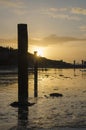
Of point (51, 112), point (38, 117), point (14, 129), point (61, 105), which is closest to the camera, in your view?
point (14, 129)

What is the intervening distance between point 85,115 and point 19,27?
5581mm

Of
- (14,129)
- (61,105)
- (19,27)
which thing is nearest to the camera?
(14,129)

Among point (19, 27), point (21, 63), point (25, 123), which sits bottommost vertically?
point (25, 123)

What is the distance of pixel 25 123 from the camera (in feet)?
49.3

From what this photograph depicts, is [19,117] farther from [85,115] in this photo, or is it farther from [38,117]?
[85,115]

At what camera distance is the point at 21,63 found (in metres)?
18.7

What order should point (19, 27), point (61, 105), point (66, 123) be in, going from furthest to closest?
point (61, 105)
point (19, 27)
point (66, 123)

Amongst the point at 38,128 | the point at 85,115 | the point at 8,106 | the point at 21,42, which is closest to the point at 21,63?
the point at 21,42

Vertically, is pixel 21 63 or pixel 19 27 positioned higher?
pixel 19 27

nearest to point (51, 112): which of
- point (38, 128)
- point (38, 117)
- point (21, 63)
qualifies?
point (38, 117)

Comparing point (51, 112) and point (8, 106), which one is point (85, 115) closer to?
point (51, 112)

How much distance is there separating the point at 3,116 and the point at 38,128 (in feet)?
11.4

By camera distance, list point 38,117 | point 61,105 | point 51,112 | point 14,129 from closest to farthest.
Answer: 1. point 14,129
2. point 38,117
3. point 51,112
4. point 61,105

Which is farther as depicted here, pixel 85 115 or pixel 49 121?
pixel 85 115
